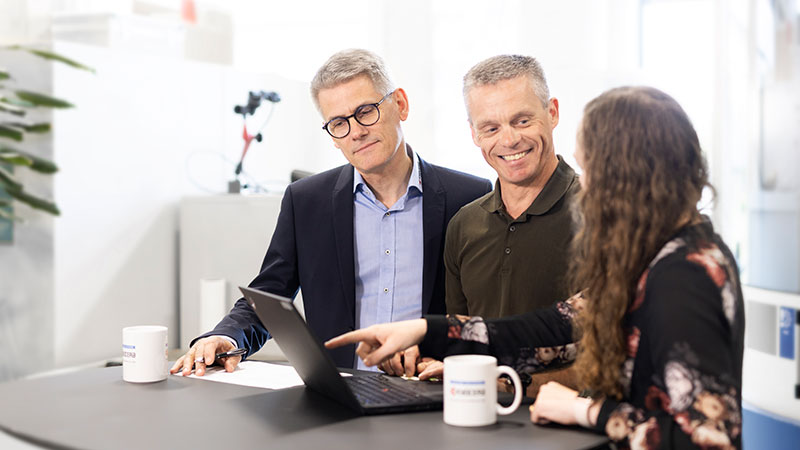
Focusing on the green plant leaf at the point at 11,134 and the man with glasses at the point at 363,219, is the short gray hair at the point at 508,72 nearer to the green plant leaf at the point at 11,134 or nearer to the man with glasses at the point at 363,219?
the man with glasses at the point at 363,219

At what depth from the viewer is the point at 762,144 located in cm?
257

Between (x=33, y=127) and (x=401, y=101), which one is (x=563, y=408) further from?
(x=33, y=127)

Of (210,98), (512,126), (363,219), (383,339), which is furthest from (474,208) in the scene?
(210,98)

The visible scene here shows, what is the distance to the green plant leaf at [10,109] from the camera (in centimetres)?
338

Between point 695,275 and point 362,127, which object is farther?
point 362,127

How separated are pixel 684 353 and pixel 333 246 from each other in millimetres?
1230

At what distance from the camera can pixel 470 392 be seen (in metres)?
1.23

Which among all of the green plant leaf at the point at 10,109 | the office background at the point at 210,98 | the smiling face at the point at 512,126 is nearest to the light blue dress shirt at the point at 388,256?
the smiling face at the point at 512,126

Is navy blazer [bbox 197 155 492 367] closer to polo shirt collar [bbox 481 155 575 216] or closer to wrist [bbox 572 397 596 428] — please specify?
polo shirt collar [bbox 481 155 575 216]

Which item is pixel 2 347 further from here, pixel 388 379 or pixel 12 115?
pixel 388 379

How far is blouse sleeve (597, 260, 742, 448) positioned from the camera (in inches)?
41.7

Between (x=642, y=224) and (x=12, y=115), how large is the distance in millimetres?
3121

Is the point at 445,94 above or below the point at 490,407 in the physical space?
above

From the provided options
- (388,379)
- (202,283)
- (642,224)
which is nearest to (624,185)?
(642,224)
